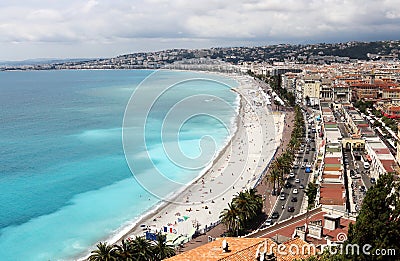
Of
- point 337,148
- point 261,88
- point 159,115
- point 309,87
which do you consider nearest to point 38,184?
point 337,148

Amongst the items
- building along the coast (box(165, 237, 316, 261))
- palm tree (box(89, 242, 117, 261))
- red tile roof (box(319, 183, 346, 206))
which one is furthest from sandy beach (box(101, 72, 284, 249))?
building along the coast (box(165, 237, 316, 261))

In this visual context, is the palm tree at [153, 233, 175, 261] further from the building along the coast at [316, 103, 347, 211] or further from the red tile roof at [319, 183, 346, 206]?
the red tile roof at [319, 183, 346, 206]

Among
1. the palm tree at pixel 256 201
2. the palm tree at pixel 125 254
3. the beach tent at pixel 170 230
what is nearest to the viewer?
the palm tree at pixel 125 254

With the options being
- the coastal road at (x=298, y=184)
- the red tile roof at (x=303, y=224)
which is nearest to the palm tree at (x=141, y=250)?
the red tile roof at (x=303, y=224)

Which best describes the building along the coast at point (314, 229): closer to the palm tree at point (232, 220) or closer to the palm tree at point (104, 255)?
the palm tree at point (232, 220)

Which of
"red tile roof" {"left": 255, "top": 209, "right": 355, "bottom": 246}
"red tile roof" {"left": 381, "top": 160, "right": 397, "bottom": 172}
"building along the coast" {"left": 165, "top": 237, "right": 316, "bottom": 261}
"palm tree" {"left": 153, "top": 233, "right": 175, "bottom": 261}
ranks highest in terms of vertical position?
"building along the coast" {"left": 165, "top": 237, "right": 316, "bottom": 261}

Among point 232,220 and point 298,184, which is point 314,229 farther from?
point 298,184

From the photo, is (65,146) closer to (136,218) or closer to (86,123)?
(86,123)
